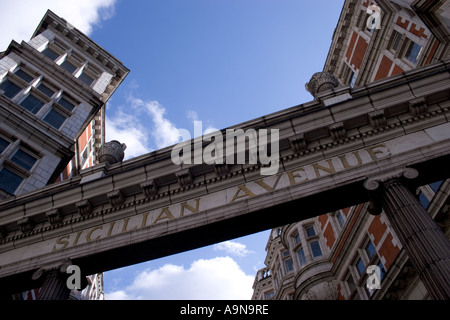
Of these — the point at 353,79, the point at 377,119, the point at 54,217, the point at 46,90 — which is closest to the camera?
the point at 377,119

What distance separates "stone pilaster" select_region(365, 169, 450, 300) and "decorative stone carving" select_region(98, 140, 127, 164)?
9.89 metres

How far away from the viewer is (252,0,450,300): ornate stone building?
15859mm

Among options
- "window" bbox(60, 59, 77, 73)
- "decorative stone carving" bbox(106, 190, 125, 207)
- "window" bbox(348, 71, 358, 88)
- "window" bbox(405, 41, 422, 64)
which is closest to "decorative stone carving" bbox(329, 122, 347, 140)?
"decorative stone carving" bbox(106, 190, 125, 207)

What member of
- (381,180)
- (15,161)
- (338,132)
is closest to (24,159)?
(15,161)

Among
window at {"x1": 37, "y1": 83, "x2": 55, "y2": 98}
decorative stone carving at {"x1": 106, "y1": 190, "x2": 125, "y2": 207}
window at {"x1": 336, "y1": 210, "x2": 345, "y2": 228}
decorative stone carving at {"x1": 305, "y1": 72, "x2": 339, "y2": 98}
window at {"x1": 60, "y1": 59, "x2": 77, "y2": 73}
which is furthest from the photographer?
window at {"x1": 60, "y1": 59, "x2": 77, "y2": 73}

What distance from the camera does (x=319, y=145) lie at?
37.6 ft

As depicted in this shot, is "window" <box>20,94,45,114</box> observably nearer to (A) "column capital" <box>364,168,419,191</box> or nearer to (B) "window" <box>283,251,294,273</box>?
(A) "column capital" <box>364,168,419,191</box>

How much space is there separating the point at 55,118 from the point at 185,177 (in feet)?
59.6

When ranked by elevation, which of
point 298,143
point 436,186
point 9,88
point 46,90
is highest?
point 46,90

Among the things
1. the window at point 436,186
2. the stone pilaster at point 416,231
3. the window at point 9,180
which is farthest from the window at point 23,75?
the window at point 436,186

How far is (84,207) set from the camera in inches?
479

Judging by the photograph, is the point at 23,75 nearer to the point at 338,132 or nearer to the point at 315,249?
the point at 338,132

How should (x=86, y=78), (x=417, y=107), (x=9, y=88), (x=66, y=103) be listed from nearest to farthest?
(x=417, y=107), (x=9, y=88), (x=66, y=103), (x=86, y=78)

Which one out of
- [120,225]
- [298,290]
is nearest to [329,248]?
[298,290]
